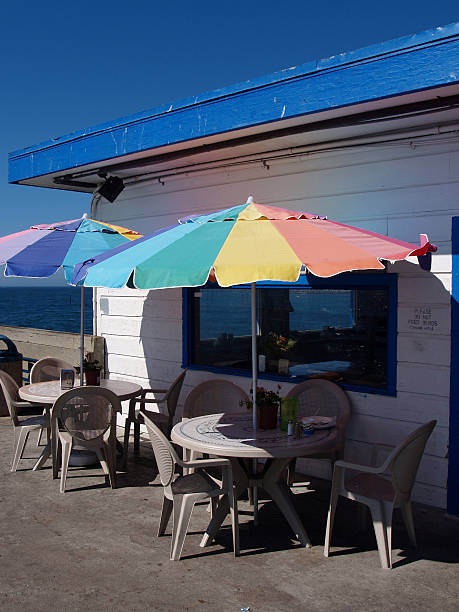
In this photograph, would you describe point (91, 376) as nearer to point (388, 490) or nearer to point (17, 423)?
point (17, 423)

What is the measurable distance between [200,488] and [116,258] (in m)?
1.59

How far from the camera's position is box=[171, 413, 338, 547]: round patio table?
A: 3878mm

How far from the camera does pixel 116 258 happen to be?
3.88m

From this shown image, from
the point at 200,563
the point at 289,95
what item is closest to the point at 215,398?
the point at 200,563

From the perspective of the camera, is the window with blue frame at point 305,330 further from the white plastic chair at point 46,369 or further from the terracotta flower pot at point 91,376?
the white plastic chair at point 46,369

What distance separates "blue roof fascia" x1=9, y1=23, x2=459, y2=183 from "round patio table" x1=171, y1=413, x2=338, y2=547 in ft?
8.24

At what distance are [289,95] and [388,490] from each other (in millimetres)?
3134

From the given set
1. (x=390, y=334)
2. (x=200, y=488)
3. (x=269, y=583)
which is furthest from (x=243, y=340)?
(x=269, y=583)

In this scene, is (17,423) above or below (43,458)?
above

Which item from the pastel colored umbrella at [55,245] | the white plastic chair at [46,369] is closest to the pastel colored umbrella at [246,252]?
the pastel colored umbrella at [55,245]

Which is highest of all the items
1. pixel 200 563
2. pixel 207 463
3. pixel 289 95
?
pixel 289 95

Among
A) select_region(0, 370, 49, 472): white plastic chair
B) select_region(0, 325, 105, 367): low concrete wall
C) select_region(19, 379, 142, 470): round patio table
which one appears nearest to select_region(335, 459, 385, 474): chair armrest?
select_region(19, 379, 142, 470): round patio table

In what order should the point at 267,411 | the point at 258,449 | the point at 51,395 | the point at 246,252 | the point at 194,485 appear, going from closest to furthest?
the point at 246,252 < the point at 258,449 < the point at 194,485 < the point at 267,411 < the point at 51,395

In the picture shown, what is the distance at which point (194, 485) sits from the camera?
3988mm
